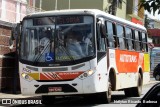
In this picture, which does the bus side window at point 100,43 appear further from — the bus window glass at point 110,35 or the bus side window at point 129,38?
the bus side window at point 129,38

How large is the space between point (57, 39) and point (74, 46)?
0.61m

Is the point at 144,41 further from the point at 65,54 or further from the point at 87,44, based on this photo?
the point at 65,54

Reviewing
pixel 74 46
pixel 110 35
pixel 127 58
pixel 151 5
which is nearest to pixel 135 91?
pixel 127 58

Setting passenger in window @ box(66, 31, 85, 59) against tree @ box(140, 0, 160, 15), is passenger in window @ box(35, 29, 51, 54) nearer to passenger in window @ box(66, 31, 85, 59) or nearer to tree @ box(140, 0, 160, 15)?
passenger in window @ box(66, 31, 85, 59)

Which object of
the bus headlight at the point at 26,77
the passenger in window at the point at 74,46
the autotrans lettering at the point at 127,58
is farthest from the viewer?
the autotrans lettering at the point at 127,58

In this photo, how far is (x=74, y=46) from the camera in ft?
44.9

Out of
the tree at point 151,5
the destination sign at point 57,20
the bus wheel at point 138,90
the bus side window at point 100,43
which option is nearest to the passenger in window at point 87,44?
the bus side window at point 100,43

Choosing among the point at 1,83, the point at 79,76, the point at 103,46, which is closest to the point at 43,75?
the point at 79,76

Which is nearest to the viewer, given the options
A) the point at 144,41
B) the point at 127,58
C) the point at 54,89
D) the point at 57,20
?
the point at 54,89

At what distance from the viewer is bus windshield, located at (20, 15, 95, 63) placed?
1363 centimetres

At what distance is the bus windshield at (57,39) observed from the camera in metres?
13.6

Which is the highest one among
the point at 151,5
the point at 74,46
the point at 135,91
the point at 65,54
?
the point at 151,5

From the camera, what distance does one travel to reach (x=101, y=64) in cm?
1409

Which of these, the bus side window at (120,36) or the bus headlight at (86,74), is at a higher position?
the bus side window at (120,36)
